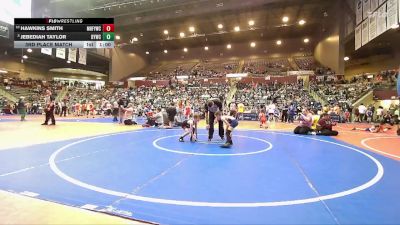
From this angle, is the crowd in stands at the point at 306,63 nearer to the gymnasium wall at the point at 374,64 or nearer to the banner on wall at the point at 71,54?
the gymnasium wall at the point at 374,64

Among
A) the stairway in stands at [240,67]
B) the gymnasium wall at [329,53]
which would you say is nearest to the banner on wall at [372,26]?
the gymnasium wall at [329,53]

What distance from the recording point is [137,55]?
4200 cm

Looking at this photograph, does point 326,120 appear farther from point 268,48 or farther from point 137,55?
point 137,55

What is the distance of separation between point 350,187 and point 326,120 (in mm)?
8403

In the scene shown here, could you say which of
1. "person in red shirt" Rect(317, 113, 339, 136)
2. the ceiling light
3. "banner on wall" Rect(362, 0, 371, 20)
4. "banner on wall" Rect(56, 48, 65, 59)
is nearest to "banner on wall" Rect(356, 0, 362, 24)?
"banner on wall" Rect(362, 0, 371, 20)

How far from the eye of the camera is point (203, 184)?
420 cm

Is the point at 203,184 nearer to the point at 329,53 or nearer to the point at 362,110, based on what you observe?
the point at 362,110

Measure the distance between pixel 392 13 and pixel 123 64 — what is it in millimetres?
32458

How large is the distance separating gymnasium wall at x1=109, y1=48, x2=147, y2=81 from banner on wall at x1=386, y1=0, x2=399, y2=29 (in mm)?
31263

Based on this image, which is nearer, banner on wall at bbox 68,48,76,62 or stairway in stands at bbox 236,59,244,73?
banner on wall at bbox 68,48,76,62

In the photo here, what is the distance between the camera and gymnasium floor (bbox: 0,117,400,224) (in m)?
3.09

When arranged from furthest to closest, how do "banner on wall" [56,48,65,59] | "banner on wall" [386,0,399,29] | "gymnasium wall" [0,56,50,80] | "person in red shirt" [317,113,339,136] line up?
1. "gymnasium wall" [0,56,50,80]
2. "banner on wall" [56,48,65,59]
3. "banner on wall" [386,0,399,29]
4. "person in red shirt" [317,113,339,136]
